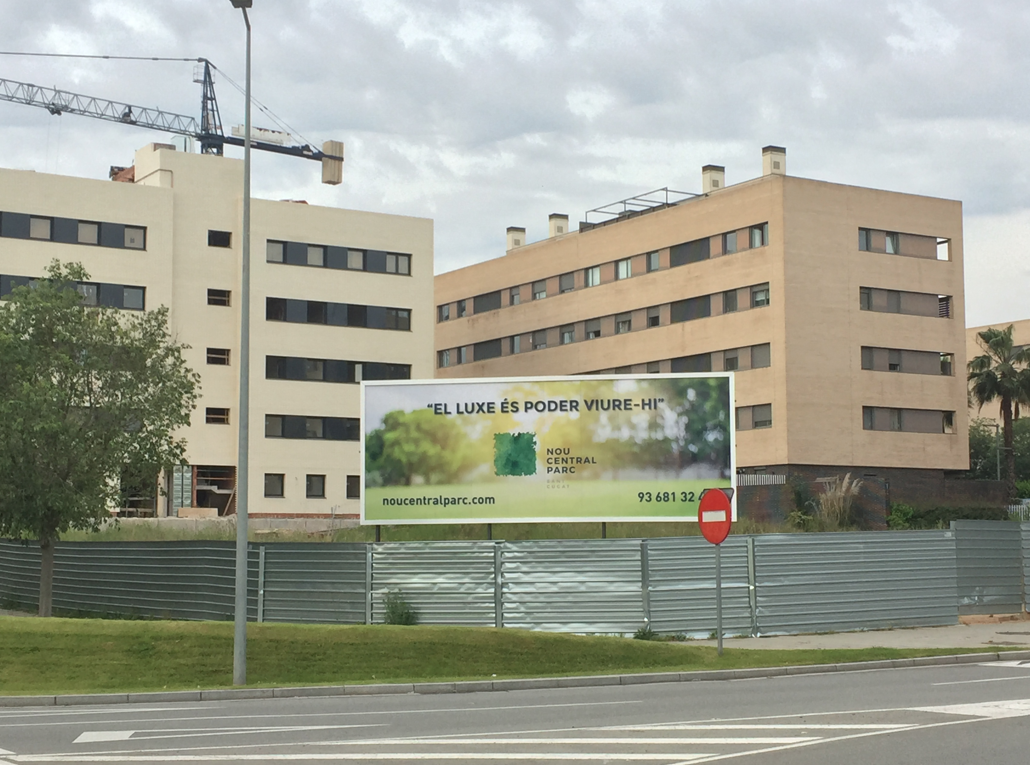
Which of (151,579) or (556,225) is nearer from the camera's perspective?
(151,579)

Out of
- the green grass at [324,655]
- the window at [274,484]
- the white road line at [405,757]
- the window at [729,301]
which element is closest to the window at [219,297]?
the window at [274,484]

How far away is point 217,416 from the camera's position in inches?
2542

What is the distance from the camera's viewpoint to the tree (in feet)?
99.5

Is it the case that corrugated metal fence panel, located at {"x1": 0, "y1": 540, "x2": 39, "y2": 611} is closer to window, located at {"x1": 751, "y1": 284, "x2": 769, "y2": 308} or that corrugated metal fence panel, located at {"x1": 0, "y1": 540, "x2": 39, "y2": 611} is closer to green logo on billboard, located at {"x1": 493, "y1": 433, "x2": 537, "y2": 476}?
green logo on billboard, located at {"x1": 493, "y1": 433, "x2": 537, "y2": 476}

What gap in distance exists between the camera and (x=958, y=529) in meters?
29.6

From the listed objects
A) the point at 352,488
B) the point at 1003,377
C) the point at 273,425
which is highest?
the point at 1003,377

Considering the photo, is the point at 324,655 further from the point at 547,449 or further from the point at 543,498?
the point at 547,449

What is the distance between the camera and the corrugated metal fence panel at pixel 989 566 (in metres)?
29.5

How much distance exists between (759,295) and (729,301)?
224 centimetres

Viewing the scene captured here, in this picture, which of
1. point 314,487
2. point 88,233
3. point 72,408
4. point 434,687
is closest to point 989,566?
point 434,687

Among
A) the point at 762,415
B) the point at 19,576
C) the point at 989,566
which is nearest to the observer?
the point at 989,566

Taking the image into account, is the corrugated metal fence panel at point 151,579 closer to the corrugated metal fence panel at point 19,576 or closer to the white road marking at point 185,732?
the corrugated metal fence panel at point 19,576

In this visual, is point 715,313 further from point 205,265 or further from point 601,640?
point 601,640

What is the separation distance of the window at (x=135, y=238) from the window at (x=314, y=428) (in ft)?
37.7
